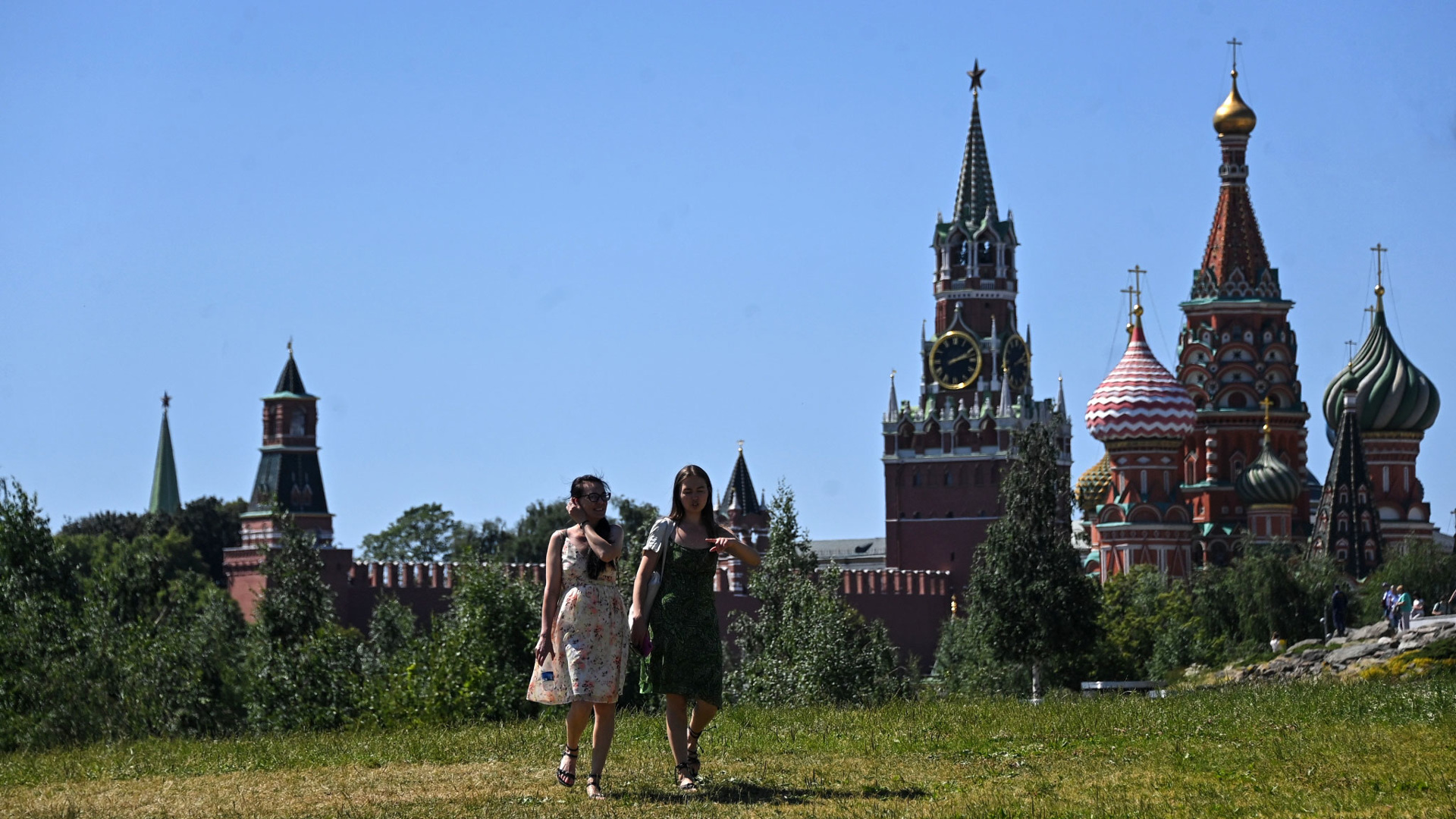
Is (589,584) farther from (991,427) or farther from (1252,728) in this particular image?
(991,427)

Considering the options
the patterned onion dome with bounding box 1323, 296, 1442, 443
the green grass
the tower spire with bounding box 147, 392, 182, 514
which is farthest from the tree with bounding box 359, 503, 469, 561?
the green grass

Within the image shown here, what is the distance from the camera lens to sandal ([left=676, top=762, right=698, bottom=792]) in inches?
404

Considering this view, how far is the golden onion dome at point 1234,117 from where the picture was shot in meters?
75.8

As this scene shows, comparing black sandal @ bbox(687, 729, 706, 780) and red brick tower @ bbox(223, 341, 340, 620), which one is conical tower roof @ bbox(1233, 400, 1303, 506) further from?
black sandal @ bbox(687, 729, 706, 780)

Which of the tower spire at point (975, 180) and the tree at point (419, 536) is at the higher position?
the tower spire at point (975, 180)

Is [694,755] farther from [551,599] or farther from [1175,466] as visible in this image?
[1175,466]

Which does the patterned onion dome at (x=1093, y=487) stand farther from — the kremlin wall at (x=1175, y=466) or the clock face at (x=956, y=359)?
the clock face at (x=956, y=359)

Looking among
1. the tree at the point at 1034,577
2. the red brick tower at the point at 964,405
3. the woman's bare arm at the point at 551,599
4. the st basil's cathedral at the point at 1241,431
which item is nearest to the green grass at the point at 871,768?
the woman's bare arm at the point at 551,599

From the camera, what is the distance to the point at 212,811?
10.3 metres

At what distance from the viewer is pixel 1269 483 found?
72.8 m

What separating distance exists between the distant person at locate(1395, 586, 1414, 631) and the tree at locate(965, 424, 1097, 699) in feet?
21.2

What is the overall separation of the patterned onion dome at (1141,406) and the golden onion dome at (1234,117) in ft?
33.1

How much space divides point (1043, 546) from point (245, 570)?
39757mm

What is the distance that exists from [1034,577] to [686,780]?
3508 cm
